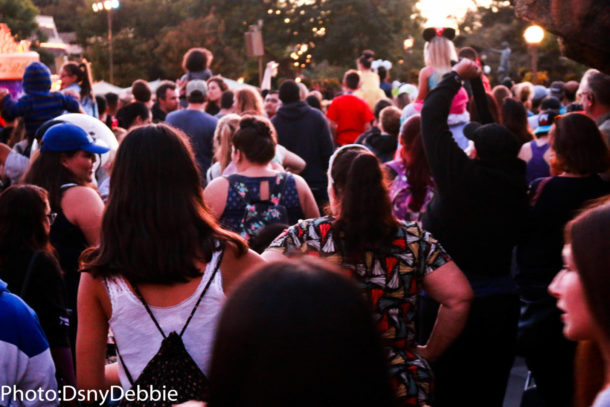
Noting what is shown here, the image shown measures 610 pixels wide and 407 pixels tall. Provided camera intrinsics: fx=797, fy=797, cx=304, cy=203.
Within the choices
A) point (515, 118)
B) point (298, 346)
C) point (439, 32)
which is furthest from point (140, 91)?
point (298, 346)

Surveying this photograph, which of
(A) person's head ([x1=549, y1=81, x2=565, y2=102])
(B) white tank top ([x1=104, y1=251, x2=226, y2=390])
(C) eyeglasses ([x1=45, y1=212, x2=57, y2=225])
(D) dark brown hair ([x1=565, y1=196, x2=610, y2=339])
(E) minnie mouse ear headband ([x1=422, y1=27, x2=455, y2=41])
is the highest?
(E) minnie mouse ear headband ([x1=422, y1=27, x2=455, y2=41])

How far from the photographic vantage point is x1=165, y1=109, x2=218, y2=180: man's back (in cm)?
793

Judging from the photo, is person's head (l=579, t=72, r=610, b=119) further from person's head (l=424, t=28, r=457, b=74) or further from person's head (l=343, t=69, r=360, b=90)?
person's head (l=343, t=69, r=360, b=90)

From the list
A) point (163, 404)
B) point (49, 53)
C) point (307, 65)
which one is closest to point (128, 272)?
point (163, 404)

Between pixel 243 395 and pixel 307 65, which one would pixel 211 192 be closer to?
pixel 243 395

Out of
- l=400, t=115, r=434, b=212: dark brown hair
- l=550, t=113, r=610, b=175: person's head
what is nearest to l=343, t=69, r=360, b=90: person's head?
l=400, t=115, r=434, b=212: dark brown hair

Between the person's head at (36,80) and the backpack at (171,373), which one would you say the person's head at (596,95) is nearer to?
the backpack at (171,373)

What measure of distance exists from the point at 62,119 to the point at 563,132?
122 inches

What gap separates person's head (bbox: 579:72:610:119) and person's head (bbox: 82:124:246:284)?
3.71 metres

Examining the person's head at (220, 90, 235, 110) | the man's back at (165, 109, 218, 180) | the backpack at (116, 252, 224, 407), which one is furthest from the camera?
the person's head at (220, 90, 235, 110)

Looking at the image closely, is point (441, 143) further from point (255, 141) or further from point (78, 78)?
point (78, 78)

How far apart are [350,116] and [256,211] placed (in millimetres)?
5584

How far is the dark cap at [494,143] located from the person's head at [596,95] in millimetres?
1502

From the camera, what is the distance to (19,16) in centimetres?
4081
